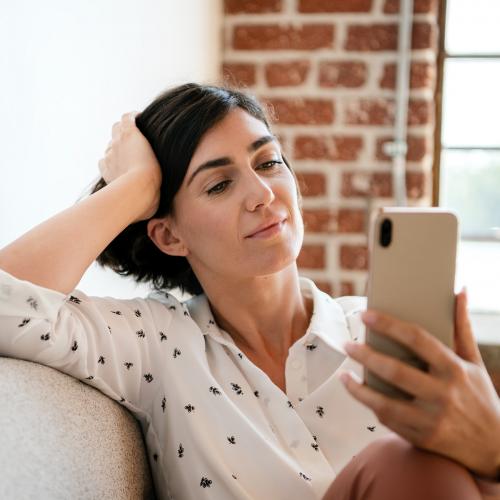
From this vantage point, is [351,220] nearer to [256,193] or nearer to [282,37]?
[282,37]

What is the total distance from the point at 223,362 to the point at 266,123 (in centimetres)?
39

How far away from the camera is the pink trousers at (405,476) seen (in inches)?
26.1

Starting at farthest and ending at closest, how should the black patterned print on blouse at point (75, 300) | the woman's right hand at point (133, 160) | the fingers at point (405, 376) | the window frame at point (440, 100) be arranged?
the window frame at point (440, 100) < the woman's right hand at point (133, 160) < the black patterned print on blouse at point (75, 300) < the fingers at point (405, 376)

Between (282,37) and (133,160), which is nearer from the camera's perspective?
(133,160)

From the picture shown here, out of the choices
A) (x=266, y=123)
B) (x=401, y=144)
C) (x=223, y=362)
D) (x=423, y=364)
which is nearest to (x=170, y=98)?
(x=266, y=123)

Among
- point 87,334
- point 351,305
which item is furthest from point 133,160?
point 351,305

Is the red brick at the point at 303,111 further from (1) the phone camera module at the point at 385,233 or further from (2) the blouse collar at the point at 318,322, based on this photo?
(1) the phone camera module at the point at 385,233

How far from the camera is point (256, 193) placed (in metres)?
1.01

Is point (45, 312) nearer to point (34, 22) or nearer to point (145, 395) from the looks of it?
point (145, 395)

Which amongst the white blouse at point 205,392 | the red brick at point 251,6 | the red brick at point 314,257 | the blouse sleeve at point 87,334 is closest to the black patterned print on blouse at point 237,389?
the white blouse at point 205,392

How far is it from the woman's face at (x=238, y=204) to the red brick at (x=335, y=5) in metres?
0.94

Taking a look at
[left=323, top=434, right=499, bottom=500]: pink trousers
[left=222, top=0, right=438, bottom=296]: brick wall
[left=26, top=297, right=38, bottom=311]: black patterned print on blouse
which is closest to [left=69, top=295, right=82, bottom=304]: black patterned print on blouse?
[left=26, top=297, right=38, bottom=311]: black patterned print on blouse

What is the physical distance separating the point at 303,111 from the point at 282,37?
200mm

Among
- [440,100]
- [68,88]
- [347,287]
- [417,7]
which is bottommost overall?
[347,287]
